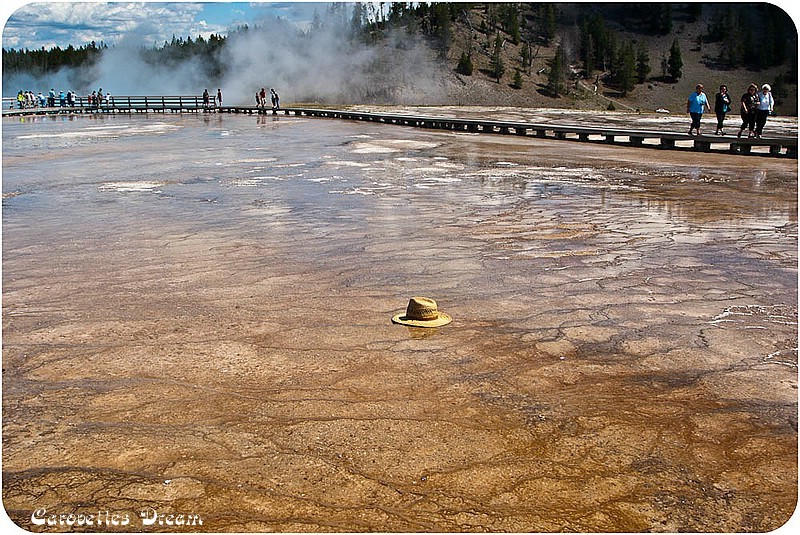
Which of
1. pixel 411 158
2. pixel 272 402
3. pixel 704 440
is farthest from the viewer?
pixel 411 158

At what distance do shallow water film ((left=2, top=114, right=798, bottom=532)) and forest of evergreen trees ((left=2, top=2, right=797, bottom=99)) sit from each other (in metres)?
73.8

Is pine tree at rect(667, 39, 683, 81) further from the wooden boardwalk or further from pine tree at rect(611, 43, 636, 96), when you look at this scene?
the wooden boardwalk

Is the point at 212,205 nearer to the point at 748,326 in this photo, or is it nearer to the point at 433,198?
the point at 433,198

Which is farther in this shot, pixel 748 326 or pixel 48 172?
pixel 48 172

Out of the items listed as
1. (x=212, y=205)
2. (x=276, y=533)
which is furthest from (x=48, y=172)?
(x=276, y=533)

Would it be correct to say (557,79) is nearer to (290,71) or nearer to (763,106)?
(290,71)

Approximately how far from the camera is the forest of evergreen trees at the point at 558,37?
8350 centimetres

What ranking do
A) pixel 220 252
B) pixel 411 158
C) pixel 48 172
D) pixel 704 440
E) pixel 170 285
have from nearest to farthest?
pixel 704 440
pixel 170 285
pixel 220 252
pixel 48 172
pixel 411 158

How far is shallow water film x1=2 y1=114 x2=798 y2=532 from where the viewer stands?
288cm

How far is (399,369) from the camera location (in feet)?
13.7

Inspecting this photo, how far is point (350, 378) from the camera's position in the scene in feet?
13.3

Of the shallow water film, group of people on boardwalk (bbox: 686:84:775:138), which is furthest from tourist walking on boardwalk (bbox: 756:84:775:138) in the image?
the shallow water film

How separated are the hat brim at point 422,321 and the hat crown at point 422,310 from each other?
3cm

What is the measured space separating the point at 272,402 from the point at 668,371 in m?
2.13
